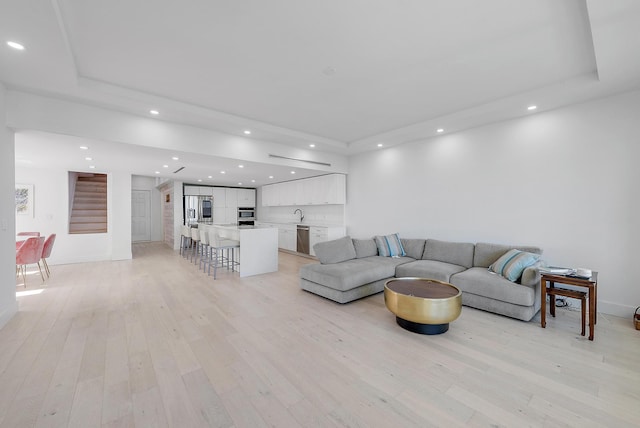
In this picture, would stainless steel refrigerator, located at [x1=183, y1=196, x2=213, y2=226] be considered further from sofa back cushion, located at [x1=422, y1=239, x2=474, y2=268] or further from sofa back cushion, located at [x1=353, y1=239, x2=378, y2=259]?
sofa back cushion, located at [x1=422, y1=239, x2=474, y2=268]

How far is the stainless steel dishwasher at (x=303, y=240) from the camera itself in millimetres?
7406

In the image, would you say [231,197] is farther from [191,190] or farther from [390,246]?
[390,246]

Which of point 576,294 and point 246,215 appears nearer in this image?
point 576,294

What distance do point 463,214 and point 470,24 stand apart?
3.19 metres

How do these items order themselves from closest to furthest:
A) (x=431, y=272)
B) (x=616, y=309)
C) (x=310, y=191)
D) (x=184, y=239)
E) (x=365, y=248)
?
(x=616, y=309) → (x=431, y=272) → (x=365, y=248) → (x=310, y=191) → (x=184, y=239)

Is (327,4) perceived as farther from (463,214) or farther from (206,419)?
(463,214)

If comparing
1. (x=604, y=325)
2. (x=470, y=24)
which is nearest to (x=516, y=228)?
(x=604, y=325)

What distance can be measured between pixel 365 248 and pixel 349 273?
1.32 metres

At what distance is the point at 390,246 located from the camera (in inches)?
196

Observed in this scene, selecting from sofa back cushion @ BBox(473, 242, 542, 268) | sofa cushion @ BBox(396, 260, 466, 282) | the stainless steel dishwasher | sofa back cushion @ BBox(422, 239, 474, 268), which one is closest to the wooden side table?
sofa back cushion @ BBox(473, 242, 542, 268)

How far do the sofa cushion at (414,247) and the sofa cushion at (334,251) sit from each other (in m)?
1.15

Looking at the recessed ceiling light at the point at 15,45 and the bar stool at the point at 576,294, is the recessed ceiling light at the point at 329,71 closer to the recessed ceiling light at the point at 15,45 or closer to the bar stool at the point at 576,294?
the recessed ceiling light at the point at 15,45

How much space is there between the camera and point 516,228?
3.99 metres

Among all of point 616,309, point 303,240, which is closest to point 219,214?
point 303,240
